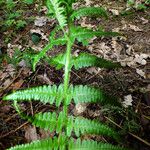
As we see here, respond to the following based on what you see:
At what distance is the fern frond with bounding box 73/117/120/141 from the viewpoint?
1.76 metres

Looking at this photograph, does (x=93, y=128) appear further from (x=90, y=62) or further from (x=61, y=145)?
(x=90, y=62)

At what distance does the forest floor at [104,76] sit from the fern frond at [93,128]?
82 cm

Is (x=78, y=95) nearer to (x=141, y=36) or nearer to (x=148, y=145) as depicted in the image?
(x=148, y=145)

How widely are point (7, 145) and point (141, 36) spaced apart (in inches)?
91.1

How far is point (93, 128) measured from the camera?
177cm

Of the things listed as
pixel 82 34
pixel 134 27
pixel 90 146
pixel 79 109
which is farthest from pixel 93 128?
pixel 134 27

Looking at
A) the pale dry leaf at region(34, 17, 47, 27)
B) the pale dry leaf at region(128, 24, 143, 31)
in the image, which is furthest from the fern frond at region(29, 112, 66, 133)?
the pale dry leaf at region(34, 17, 47, 27)

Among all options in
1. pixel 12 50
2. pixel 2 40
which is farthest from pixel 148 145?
pixel 2 40

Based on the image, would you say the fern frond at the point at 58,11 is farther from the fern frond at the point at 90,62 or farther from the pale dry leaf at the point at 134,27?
the pale dry leaf at the point at 134,27

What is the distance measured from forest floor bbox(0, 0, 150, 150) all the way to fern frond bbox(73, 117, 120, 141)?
0.82 meters

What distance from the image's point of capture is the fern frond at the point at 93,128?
1.76m

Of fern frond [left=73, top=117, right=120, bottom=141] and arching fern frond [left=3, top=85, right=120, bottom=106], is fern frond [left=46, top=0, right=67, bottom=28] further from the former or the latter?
fern frond [left=73, top=117, right=120, bottom=141]

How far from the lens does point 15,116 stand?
290cm

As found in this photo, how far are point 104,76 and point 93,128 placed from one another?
5.00 ft
